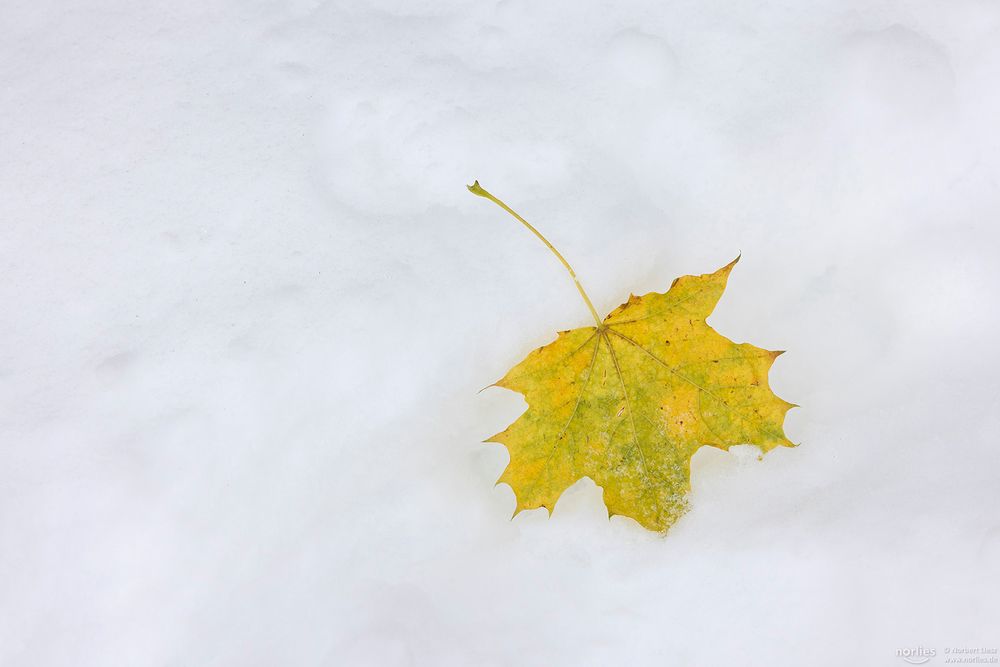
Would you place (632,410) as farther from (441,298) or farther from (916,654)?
(916,654)

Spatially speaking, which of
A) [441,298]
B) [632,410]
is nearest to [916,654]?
[632,410]

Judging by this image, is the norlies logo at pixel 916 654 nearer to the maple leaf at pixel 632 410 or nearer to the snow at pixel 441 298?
the snow at pixel 441 298

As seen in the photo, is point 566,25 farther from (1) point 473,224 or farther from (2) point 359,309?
(2) point 359,309

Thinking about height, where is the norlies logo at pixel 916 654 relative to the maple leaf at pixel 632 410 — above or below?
below

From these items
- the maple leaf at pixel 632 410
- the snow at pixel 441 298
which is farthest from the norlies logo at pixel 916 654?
the maple leaf at pixel 632 410

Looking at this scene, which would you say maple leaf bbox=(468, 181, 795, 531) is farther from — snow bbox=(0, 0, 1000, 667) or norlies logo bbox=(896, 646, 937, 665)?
norlies logo bbox=(896, 646, 937, 665)

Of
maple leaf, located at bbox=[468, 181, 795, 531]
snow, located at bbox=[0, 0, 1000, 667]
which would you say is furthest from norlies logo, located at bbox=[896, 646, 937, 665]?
maple leaf, located at bbox=[468, 181, 795, 531]
